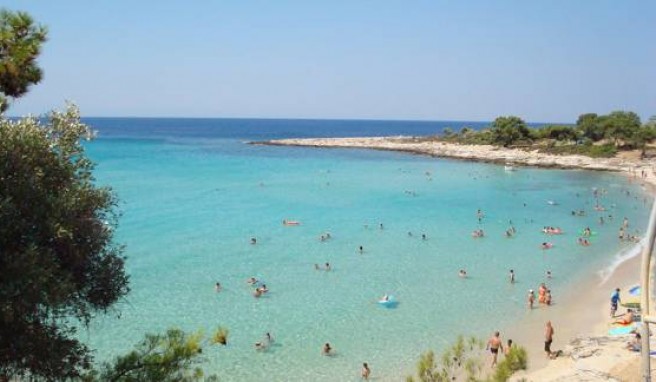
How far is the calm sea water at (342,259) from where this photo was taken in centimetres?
1884

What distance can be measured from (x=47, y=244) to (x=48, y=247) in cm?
14

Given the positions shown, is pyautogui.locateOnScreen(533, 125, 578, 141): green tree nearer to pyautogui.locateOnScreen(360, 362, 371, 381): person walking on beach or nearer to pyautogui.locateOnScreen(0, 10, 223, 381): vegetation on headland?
pyautogui.locateOnScreen(360, 362, 371, 381): person walking on beach

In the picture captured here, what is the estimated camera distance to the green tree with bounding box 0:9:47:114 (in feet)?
22.5

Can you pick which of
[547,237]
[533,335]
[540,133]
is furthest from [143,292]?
[540,133]

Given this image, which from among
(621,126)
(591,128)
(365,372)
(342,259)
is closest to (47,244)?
(365,372)

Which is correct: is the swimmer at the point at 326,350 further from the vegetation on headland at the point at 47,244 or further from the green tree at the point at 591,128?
the green tree at the point at 591,128

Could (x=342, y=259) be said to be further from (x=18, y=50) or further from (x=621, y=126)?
(x=621, y=126)

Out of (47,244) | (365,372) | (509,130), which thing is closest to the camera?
(47,244)

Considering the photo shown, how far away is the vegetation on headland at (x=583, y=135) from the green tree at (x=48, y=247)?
7291 centimetres

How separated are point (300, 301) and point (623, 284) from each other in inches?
Result: 590

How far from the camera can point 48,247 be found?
6.68 metres

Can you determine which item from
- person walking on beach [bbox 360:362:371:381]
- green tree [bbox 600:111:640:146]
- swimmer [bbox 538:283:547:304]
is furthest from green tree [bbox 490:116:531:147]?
person walking on beach [bbox 360:362:371:381]

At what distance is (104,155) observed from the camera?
93438 millimetres

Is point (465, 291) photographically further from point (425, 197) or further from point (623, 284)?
point (425, 197)
